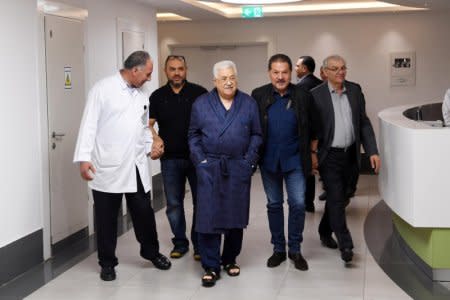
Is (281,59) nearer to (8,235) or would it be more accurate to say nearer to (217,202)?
(217,202)

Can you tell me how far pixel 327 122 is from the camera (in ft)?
18.4

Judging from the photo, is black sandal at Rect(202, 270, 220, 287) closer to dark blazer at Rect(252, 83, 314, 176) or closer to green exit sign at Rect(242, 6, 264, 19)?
dark blazer at Rect(252, 83, 314, 176)

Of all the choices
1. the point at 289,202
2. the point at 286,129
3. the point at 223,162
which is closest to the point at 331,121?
the point at 286,129

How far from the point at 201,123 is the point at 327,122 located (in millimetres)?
1136

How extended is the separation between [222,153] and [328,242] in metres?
1.81

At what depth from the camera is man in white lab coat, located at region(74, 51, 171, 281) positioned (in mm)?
5109

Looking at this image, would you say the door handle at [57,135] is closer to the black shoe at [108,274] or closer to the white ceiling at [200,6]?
the black shoe at [108,274]

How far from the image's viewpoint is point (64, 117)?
6.43 m

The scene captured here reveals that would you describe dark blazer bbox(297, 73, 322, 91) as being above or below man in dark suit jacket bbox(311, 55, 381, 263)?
above

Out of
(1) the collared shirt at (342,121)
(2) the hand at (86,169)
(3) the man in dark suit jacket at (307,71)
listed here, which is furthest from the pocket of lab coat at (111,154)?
(3) the man in dark suit jacket at (307,71)

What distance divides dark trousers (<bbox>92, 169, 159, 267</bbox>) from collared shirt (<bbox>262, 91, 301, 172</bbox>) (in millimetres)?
1066

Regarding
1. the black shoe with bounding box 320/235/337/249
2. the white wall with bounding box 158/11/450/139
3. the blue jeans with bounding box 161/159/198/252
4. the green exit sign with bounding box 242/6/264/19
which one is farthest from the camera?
the white wall with bounding box 158/11/450/139

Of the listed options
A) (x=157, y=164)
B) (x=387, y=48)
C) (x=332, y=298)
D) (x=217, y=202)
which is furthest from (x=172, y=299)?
(x=387, y=48)

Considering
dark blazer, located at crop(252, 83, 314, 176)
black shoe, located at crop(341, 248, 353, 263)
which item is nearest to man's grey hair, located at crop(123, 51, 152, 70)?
dark blazer, located at crop(252, 83, 314, 176)
